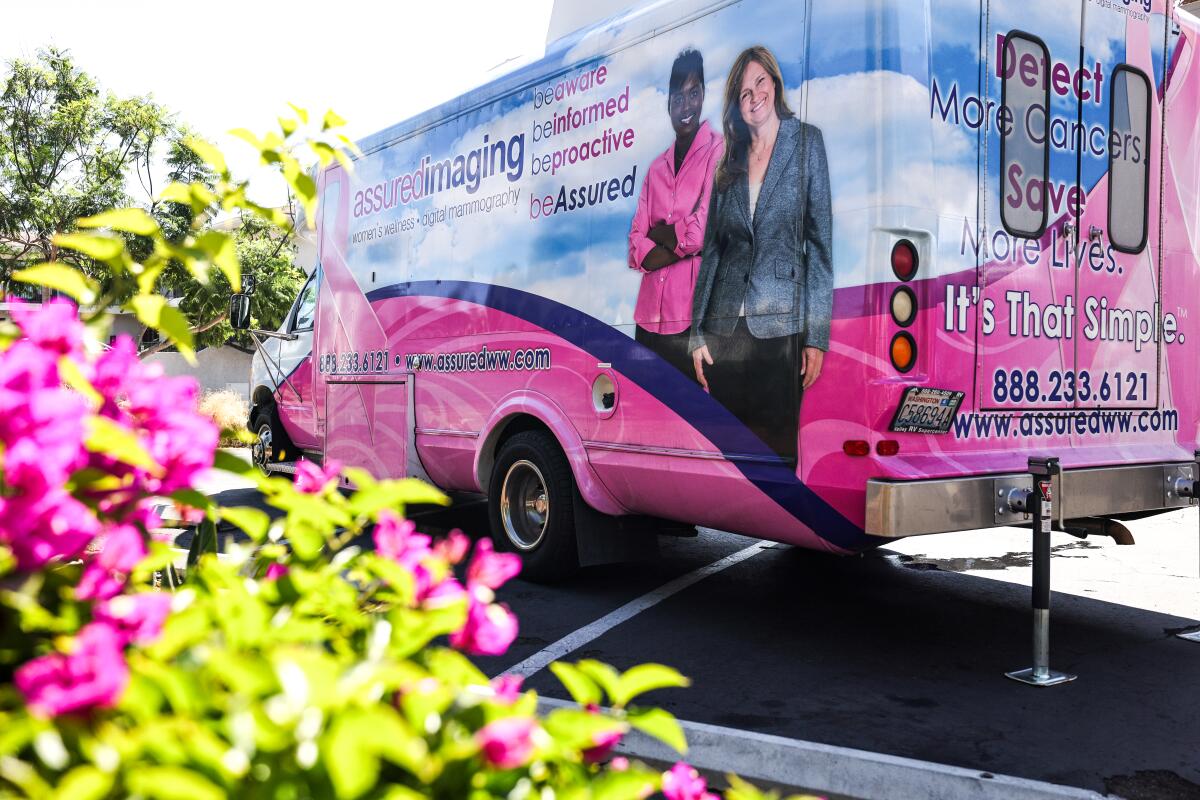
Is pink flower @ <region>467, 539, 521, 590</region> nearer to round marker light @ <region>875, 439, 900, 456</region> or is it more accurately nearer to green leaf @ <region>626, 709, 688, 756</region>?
green leaf @ <region>626, 709, 688, 756</region>

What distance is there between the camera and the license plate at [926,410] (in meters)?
4.68

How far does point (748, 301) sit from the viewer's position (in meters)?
5.17

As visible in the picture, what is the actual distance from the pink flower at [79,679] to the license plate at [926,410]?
4007 mm

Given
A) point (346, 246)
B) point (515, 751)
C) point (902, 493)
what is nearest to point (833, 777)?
point (902, 493)

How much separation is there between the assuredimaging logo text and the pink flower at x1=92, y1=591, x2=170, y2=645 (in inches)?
232

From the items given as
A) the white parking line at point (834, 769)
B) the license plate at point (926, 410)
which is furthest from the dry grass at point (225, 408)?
the white parking line at point (834, 769)

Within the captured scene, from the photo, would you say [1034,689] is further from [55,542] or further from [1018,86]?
Answer: [55,542]

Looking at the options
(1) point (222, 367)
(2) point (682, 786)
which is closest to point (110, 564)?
(2) point (682, 786)

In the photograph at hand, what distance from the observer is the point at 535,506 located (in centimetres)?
688

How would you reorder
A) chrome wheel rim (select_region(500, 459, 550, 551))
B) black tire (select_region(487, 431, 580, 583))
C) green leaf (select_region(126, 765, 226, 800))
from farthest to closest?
chrome wheel rim (select_region(500, 459, 550, 551)) → black tire (select_region(487, 431, 580, 583)) → green leaf (select_region(126, 765, 226, 800))

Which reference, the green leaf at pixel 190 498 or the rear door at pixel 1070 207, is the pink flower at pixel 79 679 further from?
the rear door at pixel 1070 207

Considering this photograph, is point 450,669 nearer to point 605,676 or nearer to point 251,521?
point 605,676

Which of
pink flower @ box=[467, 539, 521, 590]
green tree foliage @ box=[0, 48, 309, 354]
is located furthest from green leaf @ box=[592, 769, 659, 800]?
green tree foliage @ box=[0, 48, 309, 354]

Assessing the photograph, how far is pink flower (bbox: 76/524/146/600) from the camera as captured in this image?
1.25m
